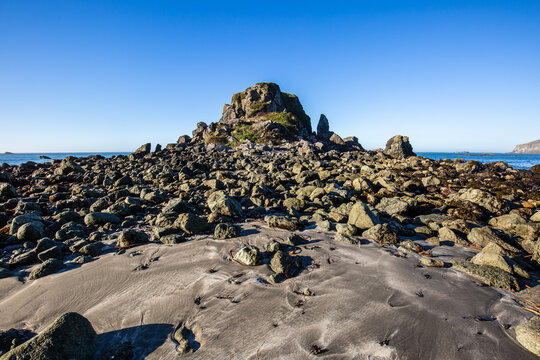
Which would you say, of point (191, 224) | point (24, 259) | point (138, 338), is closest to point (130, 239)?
point (191, 224)

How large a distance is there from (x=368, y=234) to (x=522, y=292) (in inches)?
81.3

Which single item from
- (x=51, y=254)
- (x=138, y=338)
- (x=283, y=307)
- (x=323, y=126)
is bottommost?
(x=138, y=338)

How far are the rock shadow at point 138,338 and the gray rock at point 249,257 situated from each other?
1295 mm

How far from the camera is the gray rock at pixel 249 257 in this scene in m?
3.48

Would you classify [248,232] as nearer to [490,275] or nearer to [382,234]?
[382,234]

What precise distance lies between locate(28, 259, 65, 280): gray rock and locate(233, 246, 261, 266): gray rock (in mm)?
2877

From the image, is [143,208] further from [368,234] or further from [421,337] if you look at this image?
[421,337]

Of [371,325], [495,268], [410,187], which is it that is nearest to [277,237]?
[371,325]

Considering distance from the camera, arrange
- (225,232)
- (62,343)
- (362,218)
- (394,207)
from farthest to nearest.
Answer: (394,207) < (362,218) < (225,232) < (62,343)

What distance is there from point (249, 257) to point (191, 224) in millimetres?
1818

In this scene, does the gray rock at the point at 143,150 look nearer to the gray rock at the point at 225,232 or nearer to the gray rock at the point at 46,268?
the gray rock at the point at 46,268

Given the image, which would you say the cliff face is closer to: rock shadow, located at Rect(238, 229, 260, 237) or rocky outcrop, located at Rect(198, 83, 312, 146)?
rocky outcrop, located at Rect(198, 83, 312, 146)

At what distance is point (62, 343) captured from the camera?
203cm

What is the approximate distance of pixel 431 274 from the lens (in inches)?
129
